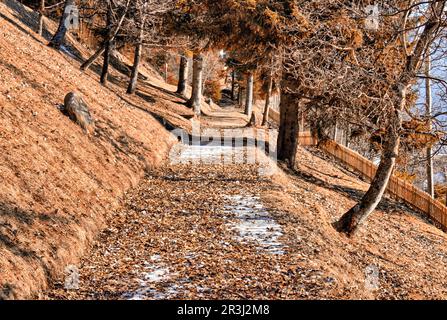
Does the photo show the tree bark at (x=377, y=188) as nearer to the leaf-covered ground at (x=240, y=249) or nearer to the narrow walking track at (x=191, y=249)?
the leaf-covered ground at (x=240, y=249)

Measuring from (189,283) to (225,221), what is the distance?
11.0ft

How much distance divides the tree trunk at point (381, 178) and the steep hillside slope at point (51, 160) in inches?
223

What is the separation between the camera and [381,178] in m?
12.4

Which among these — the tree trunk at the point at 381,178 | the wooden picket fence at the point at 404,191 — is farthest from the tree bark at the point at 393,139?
the wooden picket fence at the point at 404,191

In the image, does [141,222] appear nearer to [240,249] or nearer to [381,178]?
[240,249]

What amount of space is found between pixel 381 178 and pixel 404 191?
37.6ft

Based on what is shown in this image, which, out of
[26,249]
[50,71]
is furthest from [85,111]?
[26,249]

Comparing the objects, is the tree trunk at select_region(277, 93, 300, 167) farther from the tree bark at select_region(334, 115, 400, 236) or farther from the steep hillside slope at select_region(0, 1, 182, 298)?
the tree bark at select_region(334, 115, 400, 236)

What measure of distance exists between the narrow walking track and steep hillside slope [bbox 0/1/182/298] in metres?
0.47

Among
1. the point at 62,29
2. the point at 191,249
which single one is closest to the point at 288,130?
the point at 62,29

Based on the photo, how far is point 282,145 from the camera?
1941cm

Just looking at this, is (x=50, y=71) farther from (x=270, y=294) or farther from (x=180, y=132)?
(x=270, y=294)

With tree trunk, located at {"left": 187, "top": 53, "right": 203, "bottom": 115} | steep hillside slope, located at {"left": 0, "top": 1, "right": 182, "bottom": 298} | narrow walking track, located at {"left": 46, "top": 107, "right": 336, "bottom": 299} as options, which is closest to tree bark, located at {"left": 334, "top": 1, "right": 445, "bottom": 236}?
narrow walking track, located at {"left": 46, "top": 107, "right": 336, "bottom": 299}
